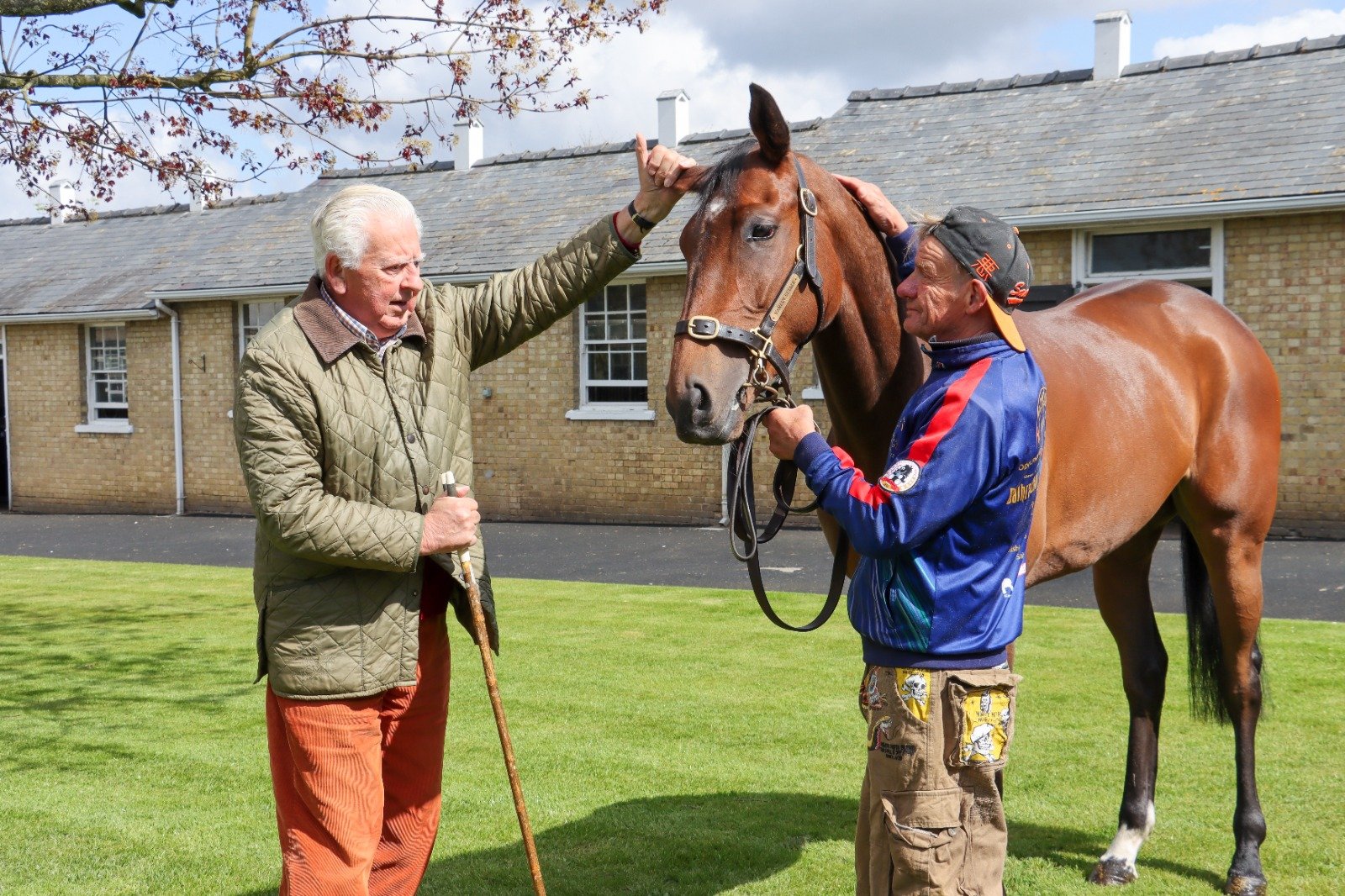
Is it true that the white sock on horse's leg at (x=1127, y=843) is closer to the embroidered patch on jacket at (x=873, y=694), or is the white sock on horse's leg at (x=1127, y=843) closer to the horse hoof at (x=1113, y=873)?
the horse hoof at (x=1113, y=873)

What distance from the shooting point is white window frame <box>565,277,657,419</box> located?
18000mm

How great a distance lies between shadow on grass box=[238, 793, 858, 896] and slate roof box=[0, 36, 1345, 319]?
450 inches

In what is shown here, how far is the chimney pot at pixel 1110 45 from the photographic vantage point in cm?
1767

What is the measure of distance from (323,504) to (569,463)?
51.7 feet

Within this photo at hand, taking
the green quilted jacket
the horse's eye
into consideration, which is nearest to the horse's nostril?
the horse's eye

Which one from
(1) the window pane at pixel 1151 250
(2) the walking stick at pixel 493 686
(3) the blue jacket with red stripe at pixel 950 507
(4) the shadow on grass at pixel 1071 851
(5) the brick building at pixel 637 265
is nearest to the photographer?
(3) the blue jacket with red stripe at pixel 950 507

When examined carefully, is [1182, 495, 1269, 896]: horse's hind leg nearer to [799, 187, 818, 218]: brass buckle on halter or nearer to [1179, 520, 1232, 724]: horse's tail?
[1179, 520, 1232, 724]: horse's tail

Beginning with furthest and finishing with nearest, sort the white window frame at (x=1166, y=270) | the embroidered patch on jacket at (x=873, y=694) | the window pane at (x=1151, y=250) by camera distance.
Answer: the window pane at (x=1151, y=250)
the white window frame at (x=1166, y=270)
the embroidered patch on jacket at (x=873, y=694)

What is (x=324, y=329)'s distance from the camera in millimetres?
3027

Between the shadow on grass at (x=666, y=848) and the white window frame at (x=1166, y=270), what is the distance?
35.2 feet

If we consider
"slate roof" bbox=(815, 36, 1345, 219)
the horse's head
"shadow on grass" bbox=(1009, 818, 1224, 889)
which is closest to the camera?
the horse's head

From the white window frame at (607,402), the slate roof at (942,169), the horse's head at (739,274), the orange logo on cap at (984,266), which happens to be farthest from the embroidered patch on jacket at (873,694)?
A: the white window frame at (607,402)

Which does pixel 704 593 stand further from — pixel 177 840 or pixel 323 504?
pixel 323 504

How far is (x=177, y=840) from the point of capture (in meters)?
4.89
